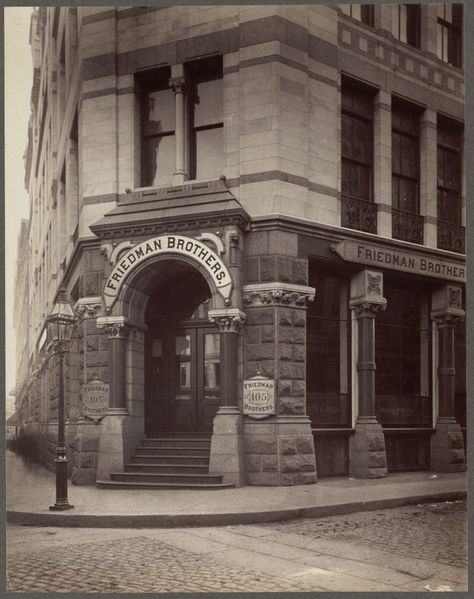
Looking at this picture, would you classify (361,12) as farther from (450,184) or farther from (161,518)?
(161,518)

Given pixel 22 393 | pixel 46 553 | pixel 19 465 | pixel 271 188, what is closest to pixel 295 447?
pixel 271 188

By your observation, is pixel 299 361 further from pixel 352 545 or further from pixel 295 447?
pixel 352 545

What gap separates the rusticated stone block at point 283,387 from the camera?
15.6 meters

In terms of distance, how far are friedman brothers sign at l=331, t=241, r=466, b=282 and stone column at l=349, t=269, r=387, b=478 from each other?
366 mm

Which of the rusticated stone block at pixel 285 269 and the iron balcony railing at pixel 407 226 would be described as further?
the iron balcony railing at pixel 407 226

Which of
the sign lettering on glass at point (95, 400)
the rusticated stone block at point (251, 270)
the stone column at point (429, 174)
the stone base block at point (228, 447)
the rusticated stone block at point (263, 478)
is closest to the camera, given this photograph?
the stone base block at point (228, 447)

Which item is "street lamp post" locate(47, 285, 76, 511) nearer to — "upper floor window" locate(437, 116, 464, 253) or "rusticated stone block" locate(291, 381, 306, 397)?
"rusticated stone block" locate(291, 381, 306, 397)

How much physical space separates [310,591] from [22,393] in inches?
992

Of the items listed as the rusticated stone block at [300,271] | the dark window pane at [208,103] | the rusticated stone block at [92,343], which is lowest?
the rusticated stone block at [92,343]

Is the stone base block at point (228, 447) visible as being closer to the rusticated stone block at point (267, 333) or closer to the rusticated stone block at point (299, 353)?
the rusticated stone block at point (267, 333)

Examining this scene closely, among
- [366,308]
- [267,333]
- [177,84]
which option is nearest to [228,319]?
[267,333]

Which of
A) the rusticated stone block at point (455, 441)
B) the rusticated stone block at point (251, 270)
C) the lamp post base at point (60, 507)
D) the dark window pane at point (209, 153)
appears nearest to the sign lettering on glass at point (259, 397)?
the rusticated stone block at point (251, 270)

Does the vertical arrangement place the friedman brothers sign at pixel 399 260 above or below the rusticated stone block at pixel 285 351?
above

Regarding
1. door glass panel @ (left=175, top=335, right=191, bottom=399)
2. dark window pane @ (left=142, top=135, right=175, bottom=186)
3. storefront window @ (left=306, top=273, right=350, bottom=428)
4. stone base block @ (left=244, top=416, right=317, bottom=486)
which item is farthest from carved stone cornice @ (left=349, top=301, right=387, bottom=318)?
dark window pane @ (left=142, top=135, right=175, bottom=186)
